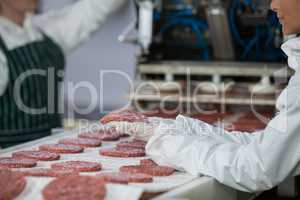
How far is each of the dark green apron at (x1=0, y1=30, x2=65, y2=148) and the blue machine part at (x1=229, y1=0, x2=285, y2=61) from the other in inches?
44.2

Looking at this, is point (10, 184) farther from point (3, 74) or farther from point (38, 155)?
point (3, 74)

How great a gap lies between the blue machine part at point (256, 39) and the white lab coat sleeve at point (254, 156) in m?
1.79

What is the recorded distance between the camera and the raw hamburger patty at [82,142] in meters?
2.53

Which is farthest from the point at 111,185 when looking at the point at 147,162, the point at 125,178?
the point at 147,162

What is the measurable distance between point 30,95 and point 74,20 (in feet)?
2.32

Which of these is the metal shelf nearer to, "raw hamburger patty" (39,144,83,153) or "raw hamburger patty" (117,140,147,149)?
"raw hamburger patty" (117,140,147,149)

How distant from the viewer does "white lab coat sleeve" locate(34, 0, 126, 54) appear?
4.07m

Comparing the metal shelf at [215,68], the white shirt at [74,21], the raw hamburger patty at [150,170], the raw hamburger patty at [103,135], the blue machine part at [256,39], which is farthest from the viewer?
the white shirt at [74,21]

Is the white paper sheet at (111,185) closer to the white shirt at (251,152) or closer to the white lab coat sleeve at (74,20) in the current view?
the white shirt at (251,152)

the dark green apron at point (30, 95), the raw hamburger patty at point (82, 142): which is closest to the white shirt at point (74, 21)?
the dark green apron at point (30, 95)

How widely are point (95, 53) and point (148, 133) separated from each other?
251 cm

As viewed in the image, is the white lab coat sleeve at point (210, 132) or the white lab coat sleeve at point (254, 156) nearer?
the white lab coat sleeve at point (254, 156)

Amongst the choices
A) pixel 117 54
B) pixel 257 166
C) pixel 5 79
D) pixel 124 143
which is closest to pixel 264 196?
pixel 124 143

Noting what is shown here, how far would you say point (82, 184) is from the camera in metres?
1.84
